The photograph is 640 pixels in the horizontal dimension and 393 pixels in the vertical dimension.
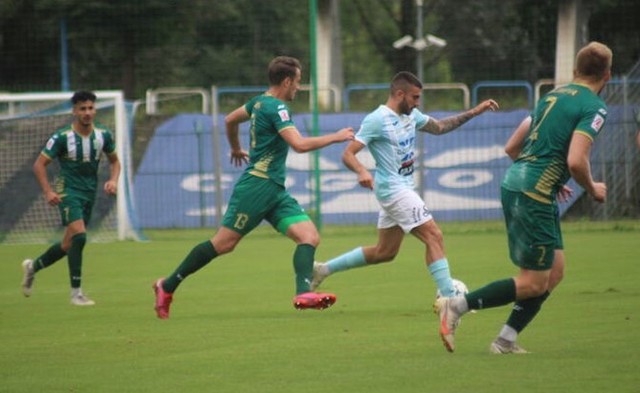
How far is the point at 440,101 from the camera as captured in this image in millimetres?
30797

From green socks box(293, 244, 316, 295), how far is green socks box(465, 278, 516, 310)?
7.97 feet

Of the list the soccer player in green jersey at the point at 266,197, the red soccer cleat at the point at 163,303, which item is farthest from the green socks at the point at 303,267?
the red soccer cleat at the point at 163,303

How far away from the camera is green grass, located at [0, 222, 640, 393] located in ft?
26.5

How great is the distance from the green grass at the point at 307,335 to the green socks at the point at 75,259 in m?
0.27

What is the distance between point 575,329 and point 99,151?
226 inches

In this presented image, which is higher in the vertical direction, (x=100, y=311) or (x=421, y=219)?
(x=421, y=219)

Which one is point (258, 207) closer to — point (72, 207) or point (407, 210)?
point (407, 210)

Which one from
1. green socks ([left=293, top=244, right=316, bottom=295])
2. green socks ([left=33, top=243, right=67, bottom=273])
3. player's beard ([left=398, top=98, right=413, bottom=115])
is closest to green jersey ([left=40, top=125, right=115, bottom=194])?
green socks ([left=33, top=243, right=67, bottom=273])

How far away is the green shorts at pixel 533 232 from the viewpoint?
852 cm

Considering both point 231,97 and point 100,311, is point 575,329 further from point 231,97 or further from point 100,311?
point 231,97

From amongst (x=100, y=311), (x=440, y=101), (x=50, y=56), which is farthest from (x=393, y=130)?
(x=50, y=56)

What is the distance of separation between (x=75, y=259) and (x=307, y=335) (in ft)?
12.8

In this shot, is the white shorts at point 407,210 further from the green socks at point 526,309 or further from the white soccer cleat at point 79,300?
the white soccer cleat at point 79,300

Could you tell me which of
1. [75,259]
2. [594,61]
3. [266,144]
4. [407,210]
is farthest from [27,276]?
[594,61]
